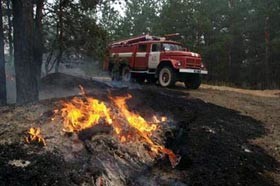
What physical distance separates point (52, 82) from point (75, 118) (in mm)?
12135

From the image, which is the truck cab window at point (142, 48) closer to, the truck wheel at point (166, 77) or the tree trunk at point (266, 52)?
the truck wheel at point (166, 77)

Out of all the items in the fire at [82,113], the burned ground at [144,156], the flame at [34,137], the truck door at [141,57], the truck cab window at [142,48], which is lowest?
the burned ground at [144,156]

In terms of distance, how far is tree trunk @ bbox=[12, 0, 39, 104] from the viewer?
12211 millimetres

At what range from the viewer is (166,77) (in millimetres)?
17781

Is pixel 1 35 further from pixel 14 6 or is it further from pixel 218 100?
pixel 218 100

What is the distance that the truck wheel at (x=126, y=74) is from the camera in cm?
2059

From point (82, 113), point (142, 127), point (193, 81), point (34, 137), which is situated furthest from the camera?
point (193, 81)

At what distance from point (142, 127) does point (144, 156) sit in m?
1.02

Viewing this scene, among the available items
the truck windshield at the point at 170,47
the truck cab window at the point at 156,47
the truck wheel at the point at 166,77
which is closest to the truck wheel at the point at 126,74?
the truck cab window at the point at 156,47

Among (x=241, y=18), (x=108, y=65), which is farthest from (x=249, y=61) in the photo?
(x=108, y=65)

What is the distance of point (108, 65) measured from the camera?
22.5 meters

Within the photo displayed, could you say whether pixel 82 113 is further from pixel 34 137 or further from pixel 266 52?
pixel 266 52

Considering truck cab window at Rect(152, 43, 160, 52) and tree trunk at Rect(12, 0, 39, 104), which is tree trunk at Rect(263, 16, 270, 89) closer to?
truck cab window at Rect(152, 43, 160, 52)

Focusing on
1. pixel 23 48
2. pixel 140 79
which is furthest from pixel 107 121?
pixel 140 79
